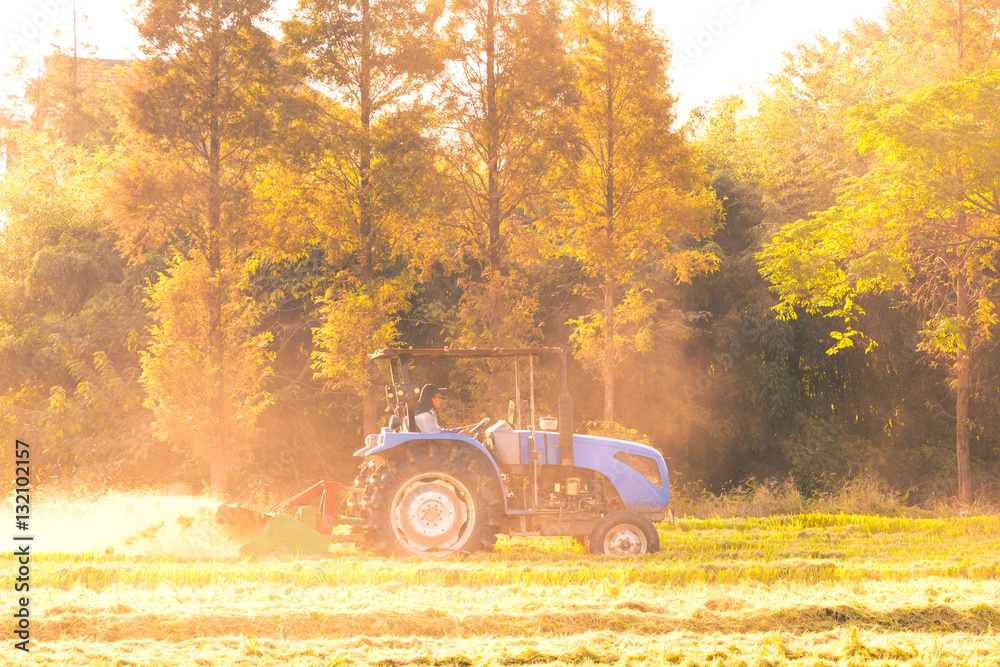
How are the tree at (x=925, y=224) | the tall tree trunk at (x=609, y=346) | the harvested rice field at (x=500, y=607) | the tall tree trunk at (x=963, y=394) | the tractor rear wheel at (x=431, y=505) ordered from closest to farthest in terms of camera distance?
the harvested rice field at (x=500, y=607) → the tractor rear wheel at (x=431, y=505) → the tree at (x=925, y=224) → the tall tree trunk at (x=609, y=346) → the tall tree trunk at (x=963, y=394)

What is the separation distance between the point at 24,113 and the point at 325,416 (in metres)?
19.6

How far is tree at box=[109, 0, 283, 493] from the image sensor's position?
1491cm

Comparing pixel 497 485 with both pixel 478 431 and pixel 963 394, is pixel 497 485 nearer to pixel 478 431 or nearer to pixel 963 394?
pixel 478 431

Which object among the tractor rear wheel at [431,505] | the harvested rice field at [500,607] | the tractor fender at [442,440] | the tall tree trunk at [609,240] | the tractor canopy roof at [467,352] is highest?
the tall tree trunk at [609,240]

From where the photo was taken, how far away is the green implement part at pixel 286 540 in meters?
8.84

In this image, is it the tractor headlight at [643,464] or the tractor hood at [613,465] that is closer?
the tractor hood at [613,465]

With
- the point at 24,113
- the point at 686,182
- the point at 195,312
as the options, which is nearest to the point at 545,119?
the point at 686,182

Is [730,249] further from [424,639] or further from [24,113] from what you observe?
[24,113]

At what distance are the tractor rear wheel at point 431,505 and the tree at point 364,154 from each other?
653cm

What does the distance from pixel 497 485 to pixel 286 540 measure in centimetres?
209

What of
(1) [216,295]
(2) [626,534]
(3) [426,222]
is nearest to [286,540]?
(2) [626,534]

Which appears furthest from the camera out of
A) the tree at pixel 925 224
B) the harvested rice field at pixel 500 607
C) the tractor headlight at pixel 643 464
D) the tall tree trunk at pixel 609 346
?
the tall tree trunk at pixel 609 346

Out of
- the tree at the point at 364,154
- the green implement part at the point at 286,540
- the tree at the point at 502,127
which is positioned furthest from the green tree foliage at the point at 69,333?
the green implement part at the point at 286,540

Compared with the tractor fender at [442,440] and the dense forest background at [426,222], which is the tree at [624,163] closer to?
the dense forest background at [426,222]
